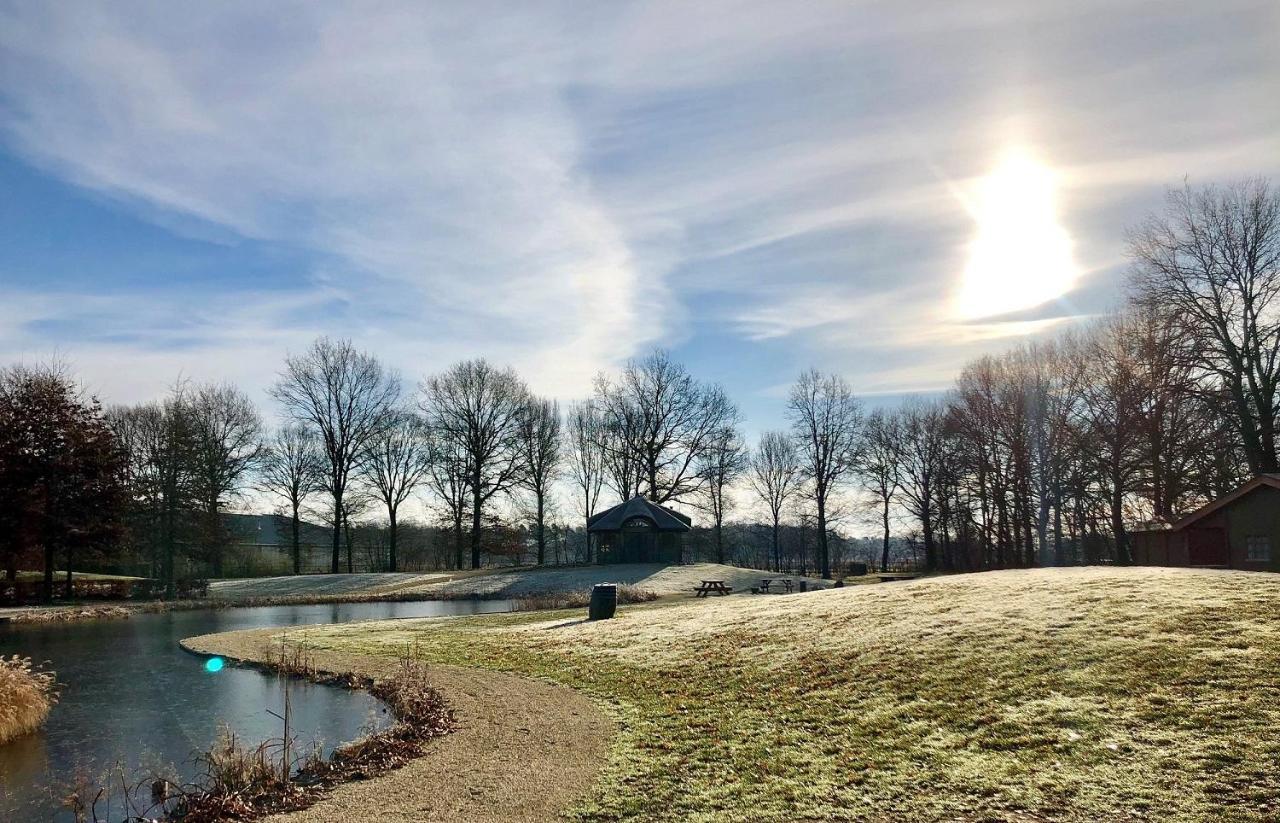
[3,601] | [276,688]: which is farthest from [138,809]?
[3,601]

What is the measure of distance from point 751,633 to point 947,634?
450 centimetres

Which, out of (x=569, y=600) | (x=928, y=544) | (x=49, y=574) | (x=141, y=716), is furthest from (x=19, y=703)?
(x=928, y=544)

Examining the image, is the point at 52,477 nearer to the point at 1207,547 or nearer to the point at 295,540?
the point at 295,540

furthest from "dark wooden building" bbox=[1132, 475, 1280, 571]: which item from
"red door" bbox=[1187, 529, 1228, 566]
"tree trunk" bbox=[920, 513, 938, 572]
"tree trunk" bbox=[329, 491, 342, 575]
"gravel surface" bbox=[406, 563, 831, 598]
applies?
"tree trunk" bbox=[329, 491, 342, 575]

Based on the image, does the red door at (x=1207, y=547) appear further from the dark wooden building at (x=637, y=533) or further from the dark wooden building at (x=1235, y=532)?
the dark wooden building at (x=637, y=533)

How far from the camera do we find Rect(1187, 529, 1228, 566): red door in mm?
→ 30562

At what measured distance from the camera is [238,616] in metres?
33.1

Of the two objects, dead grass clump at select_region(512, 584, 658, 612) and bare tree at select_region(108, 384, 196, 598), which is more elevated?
bare tree at select_region(108, 384, 196, 598)

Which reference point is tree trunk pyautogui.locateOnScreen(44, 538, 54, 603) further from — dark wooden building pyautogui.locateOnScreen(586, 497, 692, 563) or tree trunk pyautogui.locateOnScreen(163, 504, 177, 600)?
dark wooden building pyautogui.locateOnScreen(586, 497, 692, 563)

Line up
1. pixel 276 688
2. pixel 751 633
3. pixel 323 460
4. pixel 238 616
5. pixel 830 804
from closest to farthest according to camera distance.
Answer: pixel 830 804 < pixel 276 688 < pixel 751 633 < pixel 238 616 < pixel 323 460

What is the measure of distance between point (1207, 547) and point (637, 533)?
1177 inches

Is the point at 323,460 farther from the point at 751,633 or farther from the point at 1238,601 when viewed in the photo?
the point at 1238,601

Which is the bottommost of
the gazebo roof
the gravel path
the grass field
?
the gravel path

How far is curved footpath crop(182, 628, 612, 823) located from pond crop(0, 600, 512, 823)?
2.01 m
